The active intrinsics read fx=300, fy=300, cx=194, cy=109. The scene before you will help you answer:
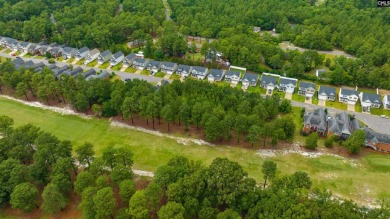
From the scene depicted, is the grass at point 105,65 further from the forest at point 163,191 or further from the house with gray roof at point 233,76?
the forest at point 163,191

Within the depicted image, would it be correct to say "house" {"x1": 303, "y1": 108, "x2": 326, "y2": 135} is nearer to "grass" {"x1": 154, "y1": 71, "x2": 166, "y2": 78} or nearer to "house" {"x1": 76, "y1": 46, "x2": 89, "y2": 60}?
"grass" {"x1": 154, "y1": 71, "x2": 166, "y2": 78}

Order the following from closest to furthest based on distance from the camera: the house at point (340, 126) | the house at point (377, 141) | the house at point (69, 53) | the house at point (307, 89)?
the house at point (377, 141)
the house at point (340, 126)
the house at point (307, 89)
the house at point (69, 53)

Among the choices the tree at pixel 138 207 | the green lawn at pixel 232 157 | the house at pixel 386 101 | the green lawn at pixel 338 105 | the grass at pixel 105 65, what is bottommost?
the green lawn at pixel 232 157

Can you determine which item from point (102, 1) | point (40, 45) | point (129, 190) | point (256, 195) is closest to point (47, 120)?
point (129, 190)

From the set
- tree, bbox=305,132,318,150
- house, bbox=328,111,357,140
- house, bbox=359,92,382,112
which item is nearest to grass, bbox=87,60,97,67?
tree, bbox=305,132,318,150

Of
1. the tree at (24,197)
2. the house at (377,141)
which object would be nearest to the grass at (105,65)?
the tree at (24,197)

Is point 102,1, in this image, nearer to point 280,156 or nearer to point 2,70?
point 2,70

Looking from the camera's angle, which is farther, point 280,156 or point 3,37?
point 3,37

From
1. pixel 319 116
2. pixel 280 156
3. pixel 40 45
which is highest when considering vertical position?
pixel 40 45
